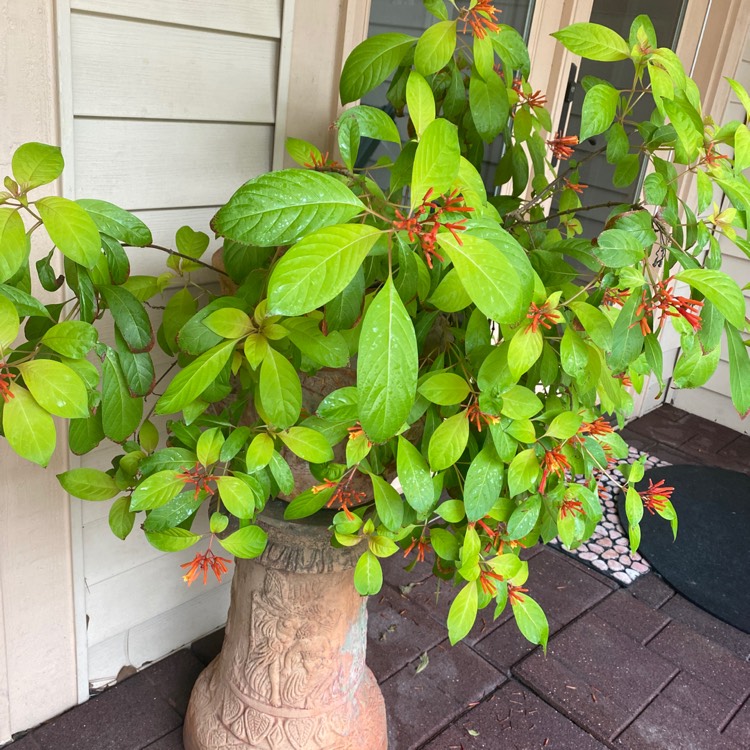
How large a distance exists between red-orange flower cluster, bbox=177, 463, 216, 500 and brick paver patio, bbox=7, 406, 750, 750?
0.89 meters

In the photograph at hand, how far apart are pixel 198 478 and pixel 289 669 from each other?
623 millimetres

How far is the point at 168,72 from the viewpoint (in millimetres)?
1304

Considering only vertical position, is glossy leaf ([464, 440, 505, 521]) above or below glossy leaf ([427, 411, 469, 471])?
below

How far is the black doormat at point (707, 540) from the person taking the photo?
2309mm

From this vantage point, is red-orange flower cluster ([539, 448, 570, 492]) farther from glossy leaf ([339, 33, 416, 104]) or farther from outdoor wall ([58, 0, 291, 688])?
outdoor wall ([58, 0, 291, 688])

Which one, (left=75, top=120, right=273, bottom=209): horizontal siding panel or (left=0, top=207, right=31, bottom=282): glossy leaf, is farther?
(left=75, top=120, right=273, bottom=209): horizontal siding panel

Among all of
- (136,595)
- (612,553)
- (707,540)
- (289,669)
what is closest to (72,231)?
(289,669)

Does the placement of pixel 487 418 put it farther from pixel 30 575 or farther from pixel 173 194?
pixel 30 575

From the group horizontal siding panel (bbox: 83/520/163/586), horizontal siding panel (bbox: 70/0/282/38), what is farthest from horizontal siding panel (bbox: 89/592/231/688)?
horizontal siding panel (bbox: 70/0/282/38)

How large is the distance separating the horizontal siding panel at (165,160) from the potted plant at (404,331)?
6.0 inches

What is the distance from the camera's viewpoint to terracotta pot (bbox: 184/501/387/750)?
1409 mm

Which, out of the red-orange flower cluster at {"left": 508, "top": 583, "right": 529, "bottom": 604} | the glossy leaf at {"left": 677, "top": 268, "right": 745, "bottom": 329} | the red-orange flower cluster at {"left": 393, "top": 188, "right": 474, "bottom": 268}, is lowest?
the red-orange flower cluster at {"left": 508, "top": 583, "right": 529, "bottom": 604}

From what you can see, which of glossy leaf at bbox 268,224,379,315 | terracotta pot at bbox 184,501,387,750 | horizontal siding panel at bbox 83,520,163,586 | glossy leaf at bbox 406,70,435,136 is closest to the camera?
glossy leaf at bbox 268,224,379,315

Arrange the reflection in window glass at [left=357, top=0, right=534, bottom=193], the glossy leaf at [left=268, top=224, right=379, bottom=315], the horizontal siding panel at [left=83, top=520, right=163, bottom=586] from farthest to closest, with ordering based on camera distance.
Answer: the reflection in window glass at [left=357, top=0, right=534, bottom=193], the horizontal siding panel at [left=83, top=520, right=163, bottom=586], the glossy leaf at [left=268, top=224, right=379, bottom=315]
